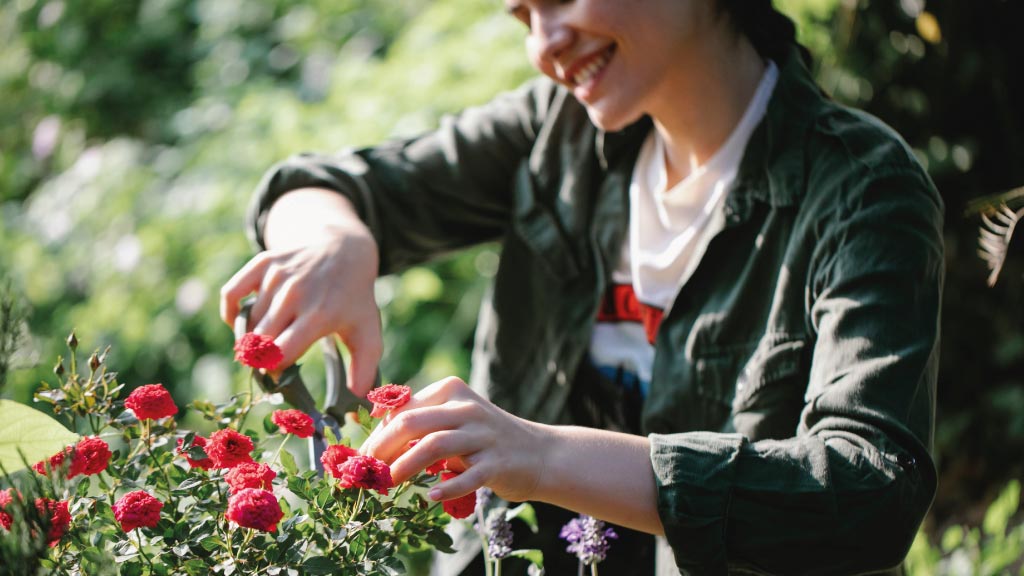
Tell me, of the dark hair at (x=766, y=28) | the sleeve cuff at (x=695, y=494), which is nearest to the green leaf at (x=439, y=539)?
the sleeve cuff at (x=695, y=494)

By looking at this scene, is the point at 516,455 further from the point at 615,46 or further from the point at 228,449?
the point at 615,46

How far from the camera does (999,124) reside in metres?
2.66

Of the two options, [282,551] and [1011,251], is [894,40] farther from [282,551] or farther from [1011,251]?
[282,551]

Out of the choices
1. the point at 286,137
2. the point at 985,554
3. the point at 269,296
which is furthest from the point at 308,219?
the point at 286,137

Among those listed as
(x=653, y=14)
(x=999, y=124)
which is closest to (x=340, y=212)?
(x=653, y=14)

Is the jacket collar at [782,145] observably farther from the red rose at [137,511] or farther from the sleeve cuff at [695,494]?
the red rose at [137,511]

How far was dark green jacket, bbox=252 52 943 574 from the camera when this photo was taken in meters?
1.05

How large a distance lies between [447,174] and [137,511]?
2.86 ft

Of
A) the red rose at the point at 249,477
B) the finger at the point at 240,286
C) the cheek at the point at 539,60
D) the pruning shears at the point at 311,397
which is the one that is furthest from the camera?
the cheek at the point at 539,60

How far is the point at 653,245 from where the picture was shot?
150cm

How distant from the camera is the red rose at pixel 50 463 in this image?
91 cm

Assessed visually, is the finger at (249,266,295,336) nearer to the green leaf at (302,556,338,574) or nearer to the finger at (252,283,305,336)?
the finger at (252,283,305,336)

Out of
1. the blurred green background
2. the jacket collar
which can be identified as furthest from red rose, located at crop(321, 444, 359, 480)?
the blurred green background

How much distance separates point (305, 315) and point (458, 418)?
1.15 feet
